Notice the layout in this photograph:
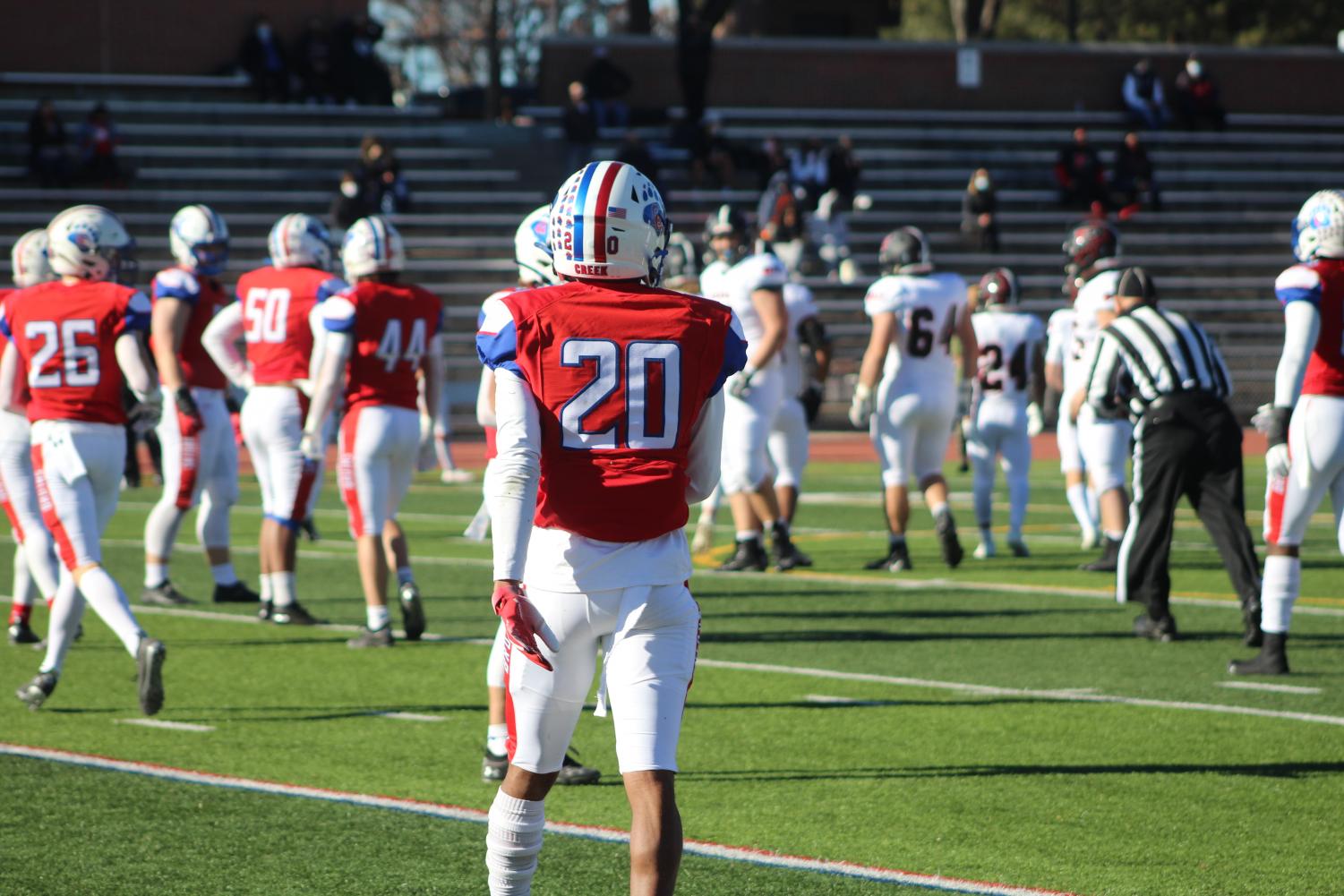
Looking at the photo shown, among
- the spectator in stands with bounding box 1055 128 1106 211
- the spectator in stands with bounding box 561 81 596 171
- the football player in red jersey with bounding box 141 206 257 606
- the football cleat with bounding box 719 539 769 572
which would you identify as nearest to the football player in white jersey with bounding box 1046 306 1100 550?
the football cleat with bounding box 719 539 769 572

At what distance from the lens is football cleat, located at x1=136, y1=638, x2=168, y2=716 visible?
267 inches

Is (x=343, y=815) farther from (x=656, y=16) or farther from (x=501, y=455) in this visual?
(x=656, y=16)

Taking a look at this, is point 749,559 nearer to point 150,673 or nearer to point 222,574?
point 222,574

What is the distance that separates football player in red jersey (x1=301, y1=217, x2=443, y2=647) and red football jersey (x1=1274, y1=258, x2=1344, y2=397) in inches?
153

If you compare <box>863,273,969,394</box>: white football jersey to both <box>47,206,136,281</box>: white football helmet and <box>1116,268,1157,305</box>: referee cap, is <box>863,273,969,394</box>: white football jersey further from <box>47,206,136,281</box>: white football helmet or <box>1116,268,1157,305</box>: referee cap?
<box>47,206,136,281</box>: white football helmet

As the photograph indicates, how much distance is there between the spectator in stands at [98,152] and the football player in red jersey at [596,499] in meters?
24.9

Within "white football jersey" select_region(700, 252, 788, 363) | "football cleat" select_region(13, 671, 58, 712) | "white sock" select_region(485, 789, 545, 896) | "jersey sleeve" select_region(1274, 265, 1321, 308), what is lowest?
"football cleat" select_region(13, 671, 58, 712)

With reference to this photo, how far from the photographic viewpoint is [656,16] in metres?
55.0

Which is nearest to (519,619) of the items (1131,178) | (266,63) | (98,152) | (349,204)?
(349,204)

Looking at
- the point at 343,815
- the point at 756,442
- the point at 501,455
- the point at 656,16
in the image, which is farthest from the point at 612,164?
the point at 656,16

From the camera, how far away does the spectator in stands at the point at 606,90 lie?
97.5ft

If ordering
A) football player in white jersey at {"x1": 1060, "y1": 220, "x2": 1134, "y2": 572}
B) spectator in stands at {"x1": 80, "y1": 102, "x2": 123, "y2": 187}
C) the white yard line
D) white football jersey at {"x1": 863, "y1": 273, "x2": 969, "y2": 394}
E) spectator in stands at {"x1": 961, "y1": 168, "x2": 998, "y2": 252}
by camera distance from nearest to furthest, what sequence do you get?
the white yard line
football player in white jersey at {"x1": 1060, "y1": 220, "x2": 1134, "y2": 572}
white football jersey at {"x1": 863, "y1": 273, "x2": 969, "y2": 394}
spectator in stands at {"x1": 80, "y1": 102, "x2": 123, "y2": 187}
spectator in stands at {"x1": 961, "y1": 168, "x2": 998, "y2": 252}

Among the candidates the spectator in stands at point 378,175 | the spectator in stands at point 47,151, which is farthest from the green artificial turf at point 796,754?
the spectator in stands at point 47,151

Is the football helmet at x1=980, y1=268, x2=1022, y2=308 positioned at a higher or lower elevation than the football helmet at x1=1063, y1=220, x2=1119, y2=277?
lower
